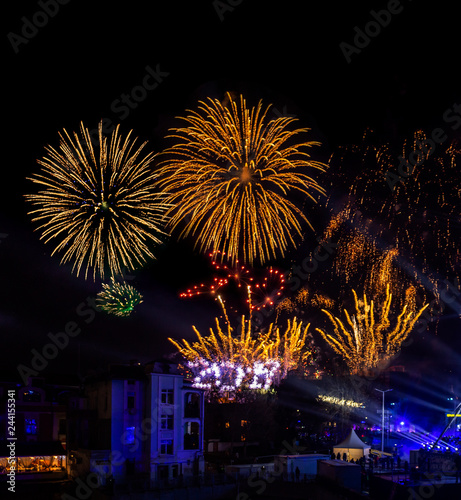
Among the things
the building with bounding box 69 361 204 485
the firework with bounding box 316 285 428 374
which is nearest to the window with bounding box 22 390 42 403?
the building with bounding box 69 361 204 485

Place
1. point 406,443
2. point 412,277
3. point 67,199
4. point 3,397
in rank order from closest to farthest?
point 67,199 → point 3,397 → point 412,277 → point 406,443

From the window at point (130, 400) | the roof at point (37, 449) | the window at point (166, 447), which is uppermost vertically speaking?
the window at point (130, 400)

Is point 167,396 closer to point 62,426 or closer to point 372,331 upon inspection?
point 62,426

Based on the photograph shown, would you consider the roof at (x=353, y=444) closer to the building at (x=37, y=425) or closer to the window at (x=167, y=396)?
the window at (x=167, y=396)

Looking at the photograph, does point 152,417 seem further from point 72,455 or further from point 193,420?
point 72,455

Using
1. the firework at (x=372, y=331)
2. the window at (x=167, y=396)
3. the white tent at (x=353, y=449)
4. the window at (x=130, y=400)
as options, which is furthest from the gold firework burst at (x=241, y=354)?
the window at (x=130, y=400)

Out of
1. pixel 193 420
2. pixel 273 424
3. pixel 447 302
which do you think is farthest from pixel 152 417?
pixel 447 302
